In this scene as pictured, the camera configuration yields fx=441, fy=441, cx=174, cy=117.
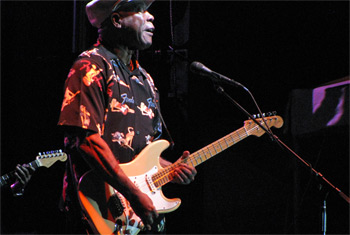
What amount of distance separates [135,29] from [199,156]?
968mm

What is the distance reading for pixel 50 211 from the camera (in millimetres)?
5055

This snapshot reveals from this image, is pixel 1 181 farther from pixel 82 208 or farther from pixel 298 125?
pixel 298 125

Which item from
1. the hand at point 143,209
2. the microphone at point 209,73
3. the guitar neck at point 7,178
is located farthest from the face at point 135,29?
the guitar neck at point 7,178

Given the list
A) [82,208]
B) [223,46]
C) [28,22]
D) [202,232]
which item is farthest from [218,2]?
[82,208]

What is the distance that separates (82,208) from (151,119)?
72 cm

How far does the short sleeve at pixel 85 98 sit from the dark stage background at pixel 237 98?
2464 millimetres

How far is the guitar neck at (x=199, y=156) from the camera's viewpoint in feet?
9.16

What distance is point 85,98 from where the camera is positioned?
2422 mm

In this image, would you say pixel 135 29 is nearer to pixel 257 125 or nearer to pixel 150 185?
pixel 150 185

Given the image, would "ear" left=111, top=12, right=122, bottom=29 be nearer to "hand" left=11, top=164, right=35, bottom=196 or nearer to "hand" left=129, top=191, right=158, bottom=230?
"hand" left=129, top=191, right=158, bottom=230

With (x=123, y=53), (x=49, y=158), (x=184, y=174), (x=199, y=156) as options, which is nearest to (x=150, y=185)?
(x=184, y=174)

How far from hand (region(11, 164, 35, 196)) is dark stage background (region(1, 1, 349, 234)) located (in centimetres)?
37

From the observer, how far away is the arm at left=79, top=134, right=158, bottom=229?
2379mm

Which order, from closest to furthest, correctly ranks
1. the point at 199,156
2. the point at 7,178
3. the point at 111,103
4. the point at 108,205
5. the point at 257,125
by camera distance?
the point at 108,205 < the point at 111,103 < the point at 199,156 < the point at 257,125 < the point at 7,178
